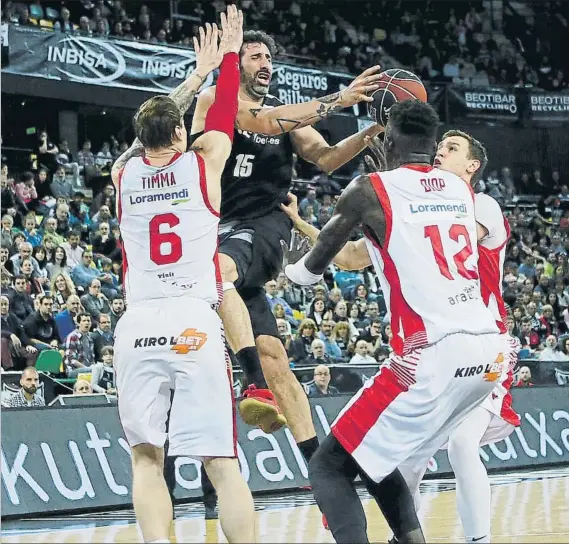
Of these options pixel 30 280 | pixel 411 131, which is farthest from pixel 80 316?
pixel 411 131

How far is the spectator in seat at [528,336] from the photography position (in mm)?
17516

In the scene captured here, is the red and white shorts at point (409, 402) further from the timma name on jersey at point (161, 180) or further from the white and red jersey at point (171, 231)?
the timma name on jersey at point (161, 180)

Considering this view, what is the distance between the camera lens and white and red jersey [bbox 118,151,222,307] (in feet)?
17.7

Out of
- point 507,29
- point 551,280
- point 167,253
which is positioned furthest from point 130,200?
point 507,29

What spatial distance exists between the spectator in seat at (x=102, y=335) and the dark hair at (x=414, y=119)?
8343 millimetres

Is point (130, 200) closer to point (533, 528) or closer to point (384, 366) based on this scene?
point (384, 366)

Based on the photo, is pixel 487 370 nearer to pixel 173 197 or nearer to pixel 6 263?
pixel 173 197

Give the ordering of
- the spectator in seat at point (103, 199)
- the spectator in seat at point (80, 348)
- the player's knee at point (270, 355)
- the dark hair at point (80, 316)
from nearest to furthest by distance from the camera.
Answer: the player's knee at point (270, 355), the spectator in seat at point (80, 348), the dark hair at point (80, 316), the spectator in seat at point (103, 199)

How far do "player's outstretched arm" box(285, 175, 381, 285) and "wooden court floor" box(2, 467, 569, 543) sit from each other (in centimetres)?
237

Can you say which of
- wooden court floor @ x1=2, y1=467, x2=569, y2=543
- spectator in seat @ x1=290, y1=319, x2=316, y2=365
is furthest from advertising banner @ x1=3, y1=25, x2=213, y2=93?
wooden court floor @ x1=2, y1=467, x2=569, y2=543

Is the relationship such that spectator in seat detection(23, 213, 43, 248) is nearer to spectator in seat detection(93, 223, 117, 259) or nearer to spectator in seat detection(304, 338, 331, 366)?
spectator in seat detection(93, 223, 117, 259)

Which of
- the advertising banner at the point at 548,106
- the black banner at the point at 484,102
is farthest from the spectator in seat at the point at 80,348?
the advertising banner at the point at 548,106

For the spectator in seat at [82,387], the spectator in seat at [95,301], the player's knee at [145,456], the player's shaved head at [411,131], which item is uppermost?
the player's shaved head at [411,131]

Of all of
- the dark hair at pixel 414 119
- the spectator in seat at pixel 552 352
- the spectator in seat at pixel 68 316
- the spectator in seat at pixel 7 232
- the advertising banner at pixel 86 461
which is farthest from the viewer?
the spectator in seat at pixel 552 352
